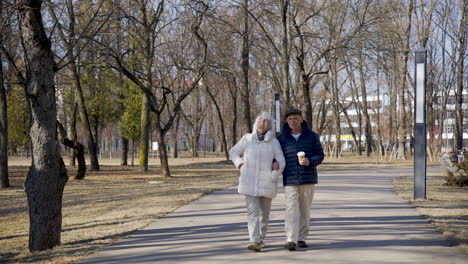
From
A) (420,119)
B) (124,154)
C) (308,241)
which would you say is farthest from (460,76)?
(308,241)

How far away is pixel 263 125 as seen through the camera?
729cm

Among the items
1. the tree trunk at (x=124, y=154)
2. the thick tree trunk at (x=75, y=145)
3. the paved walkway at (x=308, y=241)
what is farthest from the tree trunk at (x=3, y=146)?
the tree trunk at (x=124, y=154)

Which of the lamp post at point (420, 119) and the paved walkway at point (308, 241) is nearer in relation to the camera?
the paved walkway at point (308, 241)

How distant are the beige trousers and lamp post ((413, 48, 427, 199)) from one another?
6.69m

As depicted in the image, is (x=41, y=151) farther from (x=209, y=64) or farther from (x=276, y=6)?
(x=276, y=6)

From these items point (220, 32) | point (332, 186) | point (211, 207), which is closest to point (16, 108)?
point (220, 32)

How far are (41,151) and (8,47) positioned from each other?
13.9 meters

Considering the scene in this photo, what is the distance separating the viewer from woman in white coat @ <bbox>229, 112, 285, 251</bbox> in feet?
23.6

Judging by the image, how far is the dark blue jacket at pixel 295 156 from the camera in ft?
23.7

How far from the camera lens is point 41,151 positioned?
27.1 ft

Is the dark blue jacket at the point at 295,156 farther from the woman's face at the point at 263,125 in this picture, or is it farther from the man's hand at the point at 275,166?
the woman's face at the point at 263,125

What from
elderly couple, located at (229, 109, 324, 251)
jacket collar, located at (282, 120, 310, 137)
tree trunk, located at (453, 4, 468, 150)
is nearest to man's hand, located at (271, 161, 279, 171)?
elderly couple, located at (229, 109, 324, 251)

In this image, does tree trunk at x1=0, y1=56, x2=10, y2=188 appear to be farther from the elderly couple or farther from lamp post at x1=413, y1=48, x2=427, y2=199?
the elderly couple

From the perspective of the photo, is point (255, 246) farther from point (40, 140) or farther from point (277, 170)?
point (40, 140)
